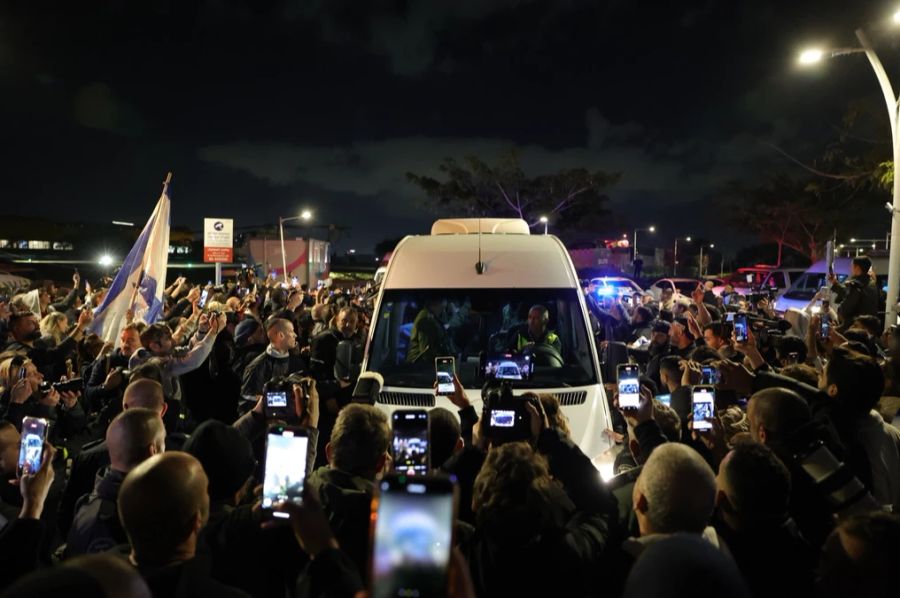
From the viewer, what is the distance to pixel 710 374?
5.27 meters

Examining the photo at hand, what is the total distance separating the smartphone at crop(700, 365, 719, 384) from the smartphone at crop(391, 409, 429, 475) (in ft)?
9.55

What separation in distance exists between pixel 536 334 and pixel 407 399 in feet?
5.70

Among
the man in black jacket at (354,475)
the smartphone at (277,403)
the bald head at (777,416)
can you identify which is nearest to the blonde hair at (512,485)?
the man in black jacket at (354,475)

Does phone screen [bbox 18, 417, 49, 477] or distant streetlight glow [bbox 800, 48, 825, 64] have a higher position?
distant streetlight glow [bbox 800, 48, 825, 64]

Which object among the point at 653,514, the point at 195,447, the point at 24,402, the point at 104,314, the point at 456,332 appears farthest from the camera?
the point at 104,314

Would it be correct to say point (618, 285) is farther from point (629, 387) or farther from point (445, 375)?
point (629, 387)

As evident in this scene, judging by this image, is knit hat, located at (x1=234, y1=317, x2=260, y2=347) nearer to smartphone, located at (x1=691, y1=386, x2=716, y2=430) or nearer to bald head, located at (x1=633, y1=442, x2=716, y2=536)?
smartphone, located at (x1=691, y1=386, x2=716, y2=430)

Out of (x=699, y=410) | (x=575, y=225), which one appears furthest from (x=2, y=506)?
(x=575, y=225)

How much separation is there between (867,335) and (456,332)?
4.57 metres

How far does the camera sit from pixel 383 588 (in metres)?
1.57

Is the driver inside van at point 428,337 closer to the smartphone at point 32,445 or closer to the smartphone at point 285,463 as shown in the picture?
the smartphone at point 285,463

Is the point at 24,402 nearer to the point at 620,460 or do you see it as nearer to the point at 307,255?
the point at 620,460

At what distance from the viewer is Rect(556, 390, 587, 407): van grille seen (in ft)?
17.4

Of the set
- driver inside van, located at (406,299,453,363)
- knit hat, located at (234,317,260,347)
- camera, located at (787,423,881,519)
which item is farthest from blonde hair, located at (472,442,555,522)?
knit hat, located at (234,317,260,347)
